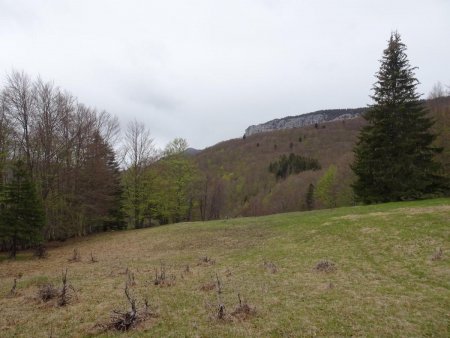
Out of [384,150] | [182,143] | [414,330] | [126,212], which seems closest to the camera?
[414,330]

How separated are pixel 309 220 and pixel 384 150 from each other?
1119 centimetres

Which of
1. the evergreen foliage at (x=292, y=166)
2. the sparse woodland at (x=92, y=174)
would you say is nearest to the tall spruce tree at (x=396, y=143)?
the sparse woodland at (x=92, y=174)

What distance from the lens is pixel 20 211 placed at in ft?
77.8

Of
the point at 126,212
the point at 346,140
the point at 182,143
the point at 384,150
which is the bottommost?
the point at 126,212

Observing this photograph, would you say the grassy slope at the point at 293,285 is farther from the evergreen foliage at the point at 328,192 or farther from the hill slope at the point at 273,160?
the evergreen foliage at the point at 328,192

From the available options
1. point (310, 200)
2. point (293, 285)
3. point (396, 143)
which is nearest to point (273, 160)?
point (310, 200)

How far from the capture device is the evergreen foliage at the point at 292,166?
397ft

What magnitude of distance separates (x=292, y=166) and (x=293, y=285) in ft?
377

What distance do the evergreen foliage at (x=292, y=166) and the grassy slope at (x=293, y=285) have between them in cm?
10126

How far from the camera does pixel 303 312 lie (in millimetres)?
8234

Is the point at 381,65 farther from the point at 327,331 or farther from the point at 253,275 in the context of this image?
the point at 327,331

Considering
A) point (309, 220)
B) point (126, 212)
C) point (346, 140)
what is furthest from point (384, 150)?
point (346, 140)

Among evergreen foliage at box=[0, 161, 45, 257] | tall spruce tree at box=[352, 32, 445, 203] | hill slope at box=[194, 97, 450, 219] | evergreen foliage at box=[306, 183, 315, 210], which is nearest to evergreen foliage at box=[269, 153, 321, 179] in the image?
hill slope at box=[194, 97, 450, 219]

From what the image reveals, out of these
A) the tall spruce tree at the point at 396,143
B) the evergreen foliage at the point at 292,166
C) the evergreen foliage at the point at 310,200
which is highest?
the evergreen foliage at the point at 292,166
